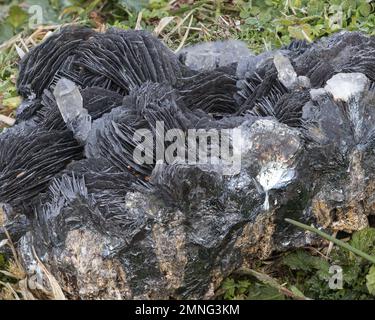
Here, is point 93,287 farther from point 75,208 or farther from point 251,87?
point 251,87

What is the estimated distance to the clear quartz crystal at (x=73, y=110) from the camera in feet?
6.72

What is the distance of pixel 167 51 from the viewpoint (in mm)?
2260

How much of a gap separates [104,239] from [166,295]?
218 millimetres

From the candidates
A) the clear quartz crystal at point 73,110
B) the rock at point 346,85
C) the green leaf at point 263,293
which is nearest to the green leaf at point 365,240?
the green leaf at point 263,293

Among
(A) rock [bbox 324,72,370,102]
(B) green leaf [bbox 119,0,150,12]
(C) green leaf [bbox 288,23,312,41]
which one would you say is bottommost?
(C) green leaf [bbox 288,23,312,41]

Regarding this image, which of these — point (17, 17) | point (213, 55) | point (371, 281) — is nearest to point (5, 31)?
point (17, 17)

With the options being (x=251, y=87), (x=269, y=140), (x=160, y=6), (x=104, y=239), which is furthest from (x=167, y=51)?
(x=160, y=6)

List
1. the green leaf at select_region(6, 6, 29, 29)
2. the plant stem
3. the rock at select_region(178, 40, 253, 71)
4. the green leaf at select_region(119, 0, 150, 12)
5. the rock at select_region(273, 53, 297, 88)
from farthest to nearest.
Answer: the green leaf at select_region(6, 6, 29, 29) → the green leaf at select_region(119, 0, 150, 12) → the rock at select_region(178, 40, 253, 71) → the rock at select_region(273, 53, 297, 88) → the plant stem

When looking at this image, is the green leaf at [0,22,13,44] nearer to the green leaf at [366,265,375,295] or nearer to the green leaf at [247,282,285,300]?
the green leaf at [247,282,285,300]

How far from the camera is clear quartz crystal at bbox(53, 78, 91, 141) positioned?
2047mm

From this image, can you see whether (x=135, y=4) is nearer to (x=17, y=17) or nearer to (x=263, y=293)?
(x=17, y=17)

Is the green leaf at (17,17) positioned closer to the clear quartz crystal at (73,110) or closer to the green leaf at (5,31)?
the green leaf at (5,31)

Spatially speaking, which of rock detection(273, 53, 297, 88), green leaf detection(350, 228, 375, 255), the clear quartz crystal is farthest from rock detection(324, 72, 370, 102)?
the clear quartz crystal

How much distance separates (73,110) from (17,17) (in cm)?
155
